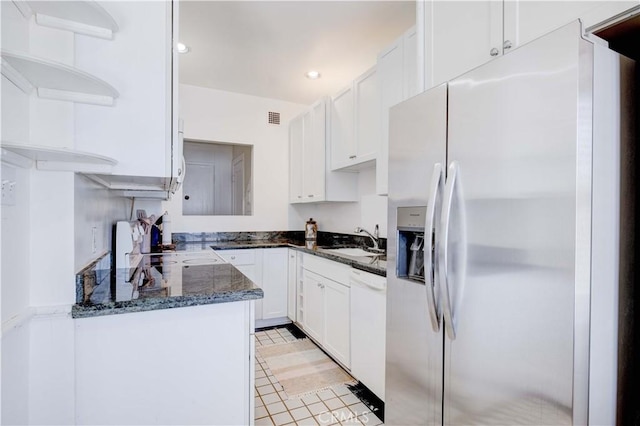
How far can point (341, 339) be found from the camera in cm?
256

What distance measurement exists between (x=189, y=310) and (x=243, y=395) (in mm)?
423

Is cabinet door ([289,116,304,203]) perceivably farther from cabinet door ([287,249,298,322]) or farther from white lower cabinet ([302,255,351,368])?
white lower cabinet ([302,255,351,368])

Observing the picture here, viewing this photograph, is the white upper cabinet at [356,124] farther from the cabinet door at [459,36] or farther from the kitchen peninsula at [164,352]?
the kitchen peninsula at [164,352]

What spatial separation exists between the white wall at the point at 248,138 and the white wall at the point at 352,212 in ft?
0.70

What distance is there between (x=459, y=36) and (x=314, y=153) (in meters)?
2.16

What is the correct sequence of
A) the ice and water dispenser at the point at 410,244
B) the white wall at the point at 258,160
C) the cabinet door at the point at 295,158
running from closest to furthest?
the ice and water dispenser at the point at 410,244 → the white wall at the point at 258,160 → the cabinet door at the point at 295,158

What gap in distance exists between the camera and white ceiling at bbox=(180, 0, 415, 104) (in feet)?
7.46

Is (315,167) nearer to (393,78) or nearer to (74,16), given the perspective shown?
(393,78)

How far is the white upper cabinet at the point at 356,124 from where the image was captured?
259cm

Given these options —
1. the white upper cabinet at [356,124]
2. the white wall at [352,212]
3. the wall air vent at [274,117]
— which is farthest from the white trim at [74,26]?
the wall air vent at [274,117]

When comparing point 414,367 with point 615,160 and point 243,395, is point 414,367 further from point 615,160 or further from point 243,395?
point 615,160

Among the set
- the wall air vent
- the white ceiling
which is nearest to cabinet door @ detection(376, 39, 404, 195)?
the white ceiling

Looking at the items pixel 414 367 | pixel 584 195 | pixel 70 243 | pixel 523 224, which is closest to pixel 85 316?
pixel 70 243

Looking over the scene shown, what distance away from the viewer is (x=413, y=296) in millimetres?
1419
